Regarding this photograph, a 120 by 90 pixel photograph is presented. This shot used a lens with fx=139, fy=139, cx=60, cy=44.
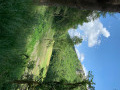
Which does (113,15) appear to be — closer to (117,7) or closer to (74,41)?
(117,7)

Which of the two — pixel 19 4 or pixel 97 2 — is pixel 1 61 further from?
pixel 97 2

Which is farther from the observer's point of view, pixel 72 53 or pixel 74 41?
pixel 72 53

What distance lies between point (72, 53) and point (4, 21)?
75.7 feet

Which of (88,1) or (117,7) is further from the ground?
(88,1)

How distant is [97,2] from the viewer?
121 inches

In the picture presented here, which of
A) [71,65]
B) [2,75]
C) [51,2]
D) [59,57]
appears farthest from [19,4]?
[71,65]

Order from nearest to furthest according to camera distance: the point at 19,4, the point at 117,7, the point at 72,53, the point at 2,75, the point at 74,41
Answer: the point at 117,7, the point at 19,4, the point at 2,75, the point at 74,41, the point at 72,53

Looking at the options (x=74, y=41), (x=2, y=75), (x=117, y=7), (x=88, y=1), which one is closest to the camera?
(x=117, y=7)

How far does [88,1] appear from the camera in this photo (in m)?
3.19

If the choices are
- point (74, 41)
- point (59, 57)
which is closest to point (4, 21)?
point (74, 41)

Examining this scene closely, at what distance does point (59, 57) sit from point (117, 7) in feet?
65.5

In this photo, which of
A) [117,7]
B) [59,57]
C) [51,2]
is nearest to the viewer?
[117,7]

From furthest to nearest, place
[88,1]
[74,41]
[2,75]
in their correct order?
[74,41] < [2,75] < [88,1]

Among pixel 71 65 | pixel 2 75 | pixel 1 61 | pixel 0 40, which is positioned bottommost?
pixel 2 75
